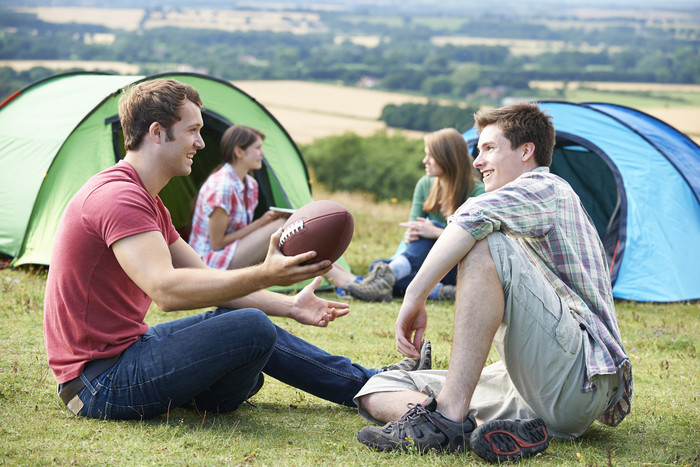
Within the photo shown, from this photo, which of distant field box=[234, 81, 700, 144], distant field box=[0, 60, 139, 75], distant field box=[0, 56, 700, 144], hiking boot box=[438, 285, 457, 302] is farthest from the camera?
distant field box=[0, 60, 139, 75]

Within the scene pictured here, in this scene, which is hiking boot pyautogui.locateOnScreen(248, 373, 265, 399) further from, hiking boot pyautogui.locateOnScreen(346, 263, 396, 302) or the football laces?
hiking boot pyautogui.locateOnScreen(346, 263, 396, 302)

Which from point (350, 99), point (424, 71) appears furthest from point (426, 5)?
point (350, 99)

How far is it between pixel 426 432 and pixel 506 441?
34cm

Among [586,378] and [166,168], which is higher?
[166,168]

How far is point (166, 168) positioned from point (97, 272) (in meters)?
0.55

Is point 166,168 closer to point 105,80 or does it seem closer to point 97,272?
point 97,272

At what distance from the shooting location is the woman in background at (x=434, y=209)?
21.9 ft

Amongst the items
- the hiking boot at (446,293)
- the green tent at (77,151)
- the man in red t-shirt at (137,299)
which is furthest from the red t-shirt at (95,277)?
the hiking boot at (446,293)

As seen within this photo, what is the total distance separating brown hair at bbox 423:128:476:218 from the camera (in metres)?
6.65

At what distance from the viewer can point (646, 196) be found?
24.3ft

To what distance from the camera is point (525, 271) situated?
9.92ft

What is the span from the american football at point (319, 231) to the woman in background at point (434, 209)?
356 centimetres

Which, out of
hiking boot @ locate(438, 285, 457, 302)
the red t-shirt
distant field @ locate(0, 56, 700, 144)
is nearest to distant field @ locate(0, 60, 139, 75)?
distant field @ locate(0, 56, 700, 144)

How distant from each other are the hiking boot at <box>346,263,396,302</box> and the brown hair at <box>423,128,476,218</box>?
31.5 inches
